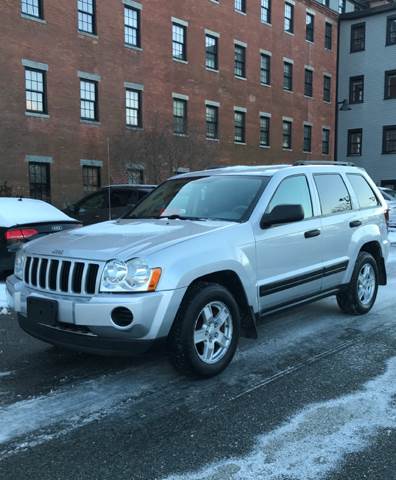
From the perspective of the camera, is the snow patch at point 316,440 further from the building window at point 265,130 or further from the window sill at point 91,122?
the building window at point 265,130

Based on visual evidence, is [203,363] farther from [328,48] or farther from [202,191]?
[328,48]

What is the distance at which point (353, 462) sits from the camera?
2965 millimetres

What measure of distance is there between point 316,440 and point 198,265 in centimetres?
152

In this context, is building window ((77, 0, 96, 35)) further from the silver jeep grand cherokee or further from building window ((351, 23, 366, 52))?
building window ((351, 23, 366, 52))

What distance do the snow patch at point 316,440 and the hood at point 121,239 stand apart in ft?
5.17

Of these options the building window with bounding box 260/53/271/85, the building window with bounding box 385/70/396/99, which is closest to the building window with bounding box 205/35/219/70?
the building window with bounding box 260/53/271/85

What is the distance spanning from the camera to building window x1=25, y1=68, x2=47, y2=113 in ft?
64.9

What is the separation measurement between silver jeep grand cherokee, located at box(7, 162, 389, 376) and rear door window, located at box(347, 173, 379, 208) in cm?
23

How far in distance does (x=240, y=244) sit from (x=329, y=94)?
35785mm

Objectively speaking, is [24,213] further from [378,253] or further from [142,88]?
[142,88]

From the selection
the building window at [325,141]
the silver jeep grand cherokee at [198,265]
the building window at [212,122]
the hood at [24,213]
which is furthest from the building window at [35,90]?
the building window at [325,141]

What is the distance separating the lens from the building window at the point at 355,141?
124ft

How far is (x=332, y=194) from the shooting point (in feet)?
19.1

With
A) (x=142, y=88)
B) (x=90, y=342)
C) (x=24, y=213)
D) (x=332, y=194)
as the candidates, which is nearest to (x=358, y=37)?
(x=142, y=88)
